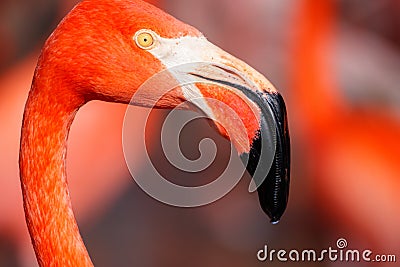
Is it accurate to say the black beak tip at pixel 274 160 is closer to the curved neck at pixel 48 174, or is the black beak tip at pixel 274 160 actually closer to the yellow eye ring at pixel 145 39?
the yellow eye ring at pixel 145 39

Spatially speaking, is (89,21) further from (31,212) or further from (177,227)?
(177,227)

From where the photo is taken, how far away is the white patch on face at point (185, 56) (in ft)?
4.87

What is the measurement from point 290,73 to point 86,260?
2022 millimetres

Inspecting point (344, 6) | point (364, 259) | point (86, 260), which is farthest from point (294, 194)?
point (86, 260)

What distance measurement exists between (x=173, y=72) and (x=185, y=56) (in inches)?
1.4

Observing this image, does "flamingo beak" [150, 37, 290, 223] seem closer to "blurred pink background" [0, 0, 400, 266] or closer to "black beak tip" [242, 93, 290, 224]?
"black beak tip" [242, 93, 290, 224]

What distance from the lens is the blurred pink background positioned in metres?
3.19

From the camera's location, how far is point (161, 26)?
148 centimetres
